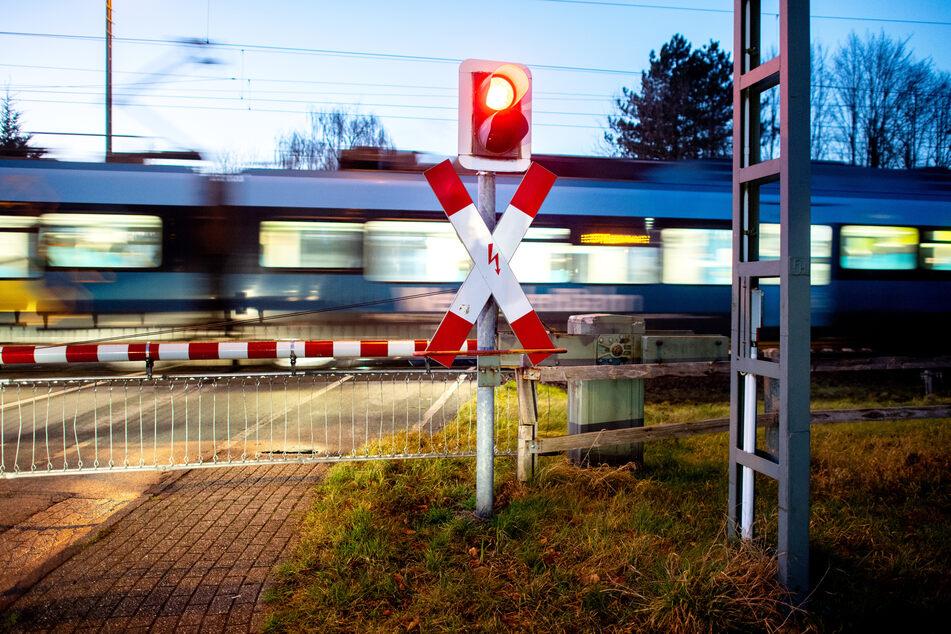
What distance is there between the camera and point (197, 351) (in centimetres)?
548

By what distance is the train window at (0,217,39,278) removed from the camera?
10.5 metres

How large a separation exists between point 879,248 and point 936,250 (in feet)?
4.81

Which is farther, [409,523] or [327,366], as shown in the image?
[327,366]

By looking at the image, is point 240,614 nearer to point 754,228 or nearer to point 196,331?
point 754,228

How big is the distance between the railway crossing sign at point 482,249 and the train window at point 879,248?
11.7m

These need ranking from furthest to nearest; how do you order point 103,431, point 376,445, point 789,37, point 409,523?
1. point 103,431
2. point 376,445
3. point 409,523
4. point 789,37

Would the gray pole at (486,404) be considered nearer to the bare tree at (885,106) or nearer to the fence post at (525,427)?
the fence post at (525,427)

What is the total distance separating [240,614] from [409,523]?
1207mm

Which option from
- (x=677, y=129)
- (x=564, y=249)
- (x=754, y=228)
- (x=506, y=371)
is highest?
(x=677, y=129)

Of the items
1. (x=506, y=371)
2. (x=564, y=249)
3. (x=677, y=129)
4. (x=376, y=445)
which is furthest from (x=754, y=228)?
(x=677, y=129)

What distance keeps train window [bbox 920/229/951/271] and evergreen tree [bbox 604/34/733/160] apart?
20535 mm

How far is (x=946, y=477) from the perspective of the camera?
15.9 ft

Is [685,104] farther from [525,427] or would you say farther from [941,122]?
[525,427]

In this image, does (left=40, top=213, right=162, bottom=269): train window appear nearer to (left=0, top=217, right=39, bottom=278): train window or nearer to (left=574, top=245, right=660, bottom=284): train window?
(left=0, top=217, right=39, bottom=278): train window
